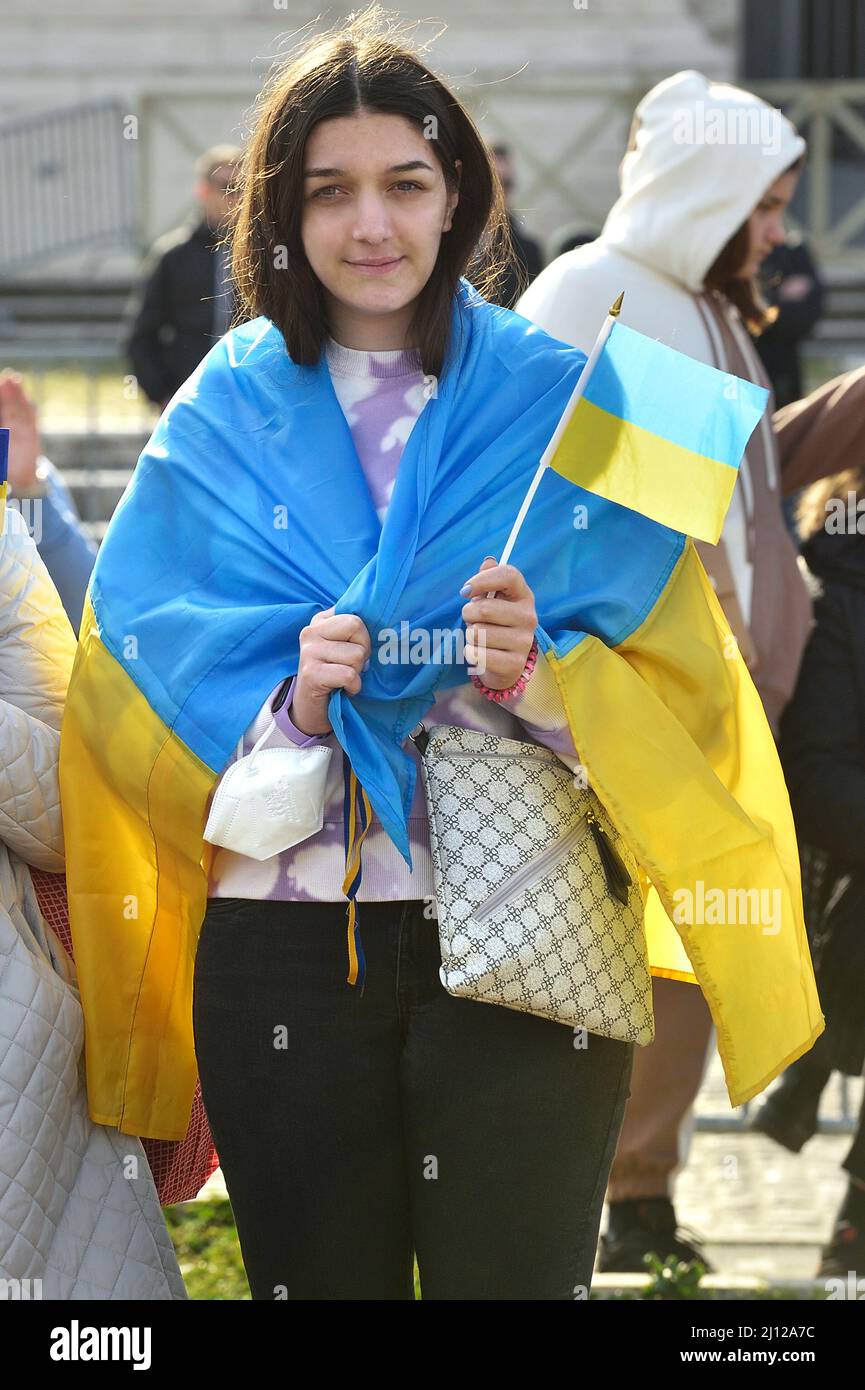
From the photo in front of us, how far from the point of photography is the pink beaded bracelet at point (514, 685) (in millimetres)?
2562

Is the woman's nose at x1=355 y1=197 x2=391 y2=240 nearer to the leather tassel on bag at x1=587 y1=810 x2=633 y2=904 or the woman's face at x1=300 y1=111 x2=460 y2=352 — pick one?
the woman's face at x1=300 y1=111 x2=460 y2=352

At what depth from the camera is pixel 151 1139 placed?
9.75ft

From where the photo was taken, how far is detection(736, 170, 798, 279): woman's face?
418cm

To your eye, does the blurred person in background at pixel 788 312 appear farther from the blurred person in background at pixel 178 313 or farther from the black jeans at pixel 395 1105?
the black jeans at pixel 395 1105

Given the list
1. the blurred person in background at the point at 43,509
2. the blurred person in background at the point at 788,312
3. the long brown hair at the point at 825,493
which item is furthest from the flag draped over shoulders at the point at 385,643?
the blurred person in background at the point at 788,312

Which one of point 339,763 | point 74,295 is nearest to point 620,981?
point 339,763

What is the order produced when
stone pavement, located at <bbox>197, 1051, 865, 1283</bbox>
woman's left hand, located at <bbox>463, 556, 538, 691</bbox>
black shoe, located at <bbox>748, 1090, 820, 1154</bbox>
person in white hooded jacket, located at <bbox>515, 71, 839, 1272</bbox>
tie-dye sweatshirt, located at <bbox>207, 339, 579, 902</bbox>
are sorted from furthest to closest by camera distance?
1. stone pavement, located at <bbox>197, 1051, 865, 1283</bbox>
2. black shoe, located at <bbox>748, 1090, 820, 1154</bbox>
3. person in white hooded jacket, located at <bbox>515, 71, 839, 1272</bbox>
4. tie-dye sweatshirt, located at <bbox>207, 339, 579, 902</bbox>
5. woman's left hand, located at <bbox>463, 556, 538, 691</bbox>

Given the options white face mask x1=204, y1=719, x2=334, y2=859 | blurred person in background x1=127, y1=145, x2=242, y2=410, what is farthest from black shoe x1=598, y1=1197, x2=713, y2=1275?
blurred person in background x1=127, y1=145, x2=242, y2=410

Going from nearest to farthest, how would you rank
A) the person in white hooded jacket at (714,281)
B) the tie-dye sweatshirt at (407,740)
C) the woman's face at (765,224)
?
the tie-dye sweatshirt at (407,740)
the person in white hooded jacket at (714,281)
the woman's face at (765,224)

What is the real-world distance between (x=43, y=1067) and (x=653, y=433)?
120 centimetres

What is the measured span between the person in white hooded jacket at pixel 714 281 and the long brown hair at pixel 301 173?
1140 mm

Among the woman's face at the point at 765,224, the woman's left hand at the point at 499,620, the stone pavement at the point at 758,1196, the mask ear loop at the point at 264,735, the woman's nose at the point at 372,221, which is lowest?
the stone pavement at the point at 758,1196

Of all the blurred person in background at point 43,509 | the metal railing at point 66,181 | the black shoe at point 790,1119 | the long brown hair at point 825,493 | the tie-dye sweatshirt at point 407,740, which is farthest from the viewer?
the metal railing at point 66,181
